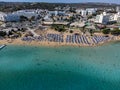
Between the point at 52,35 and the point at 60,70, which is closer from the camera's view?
the point at 60,70

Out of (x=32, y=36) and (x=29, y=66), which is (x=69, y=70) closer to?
(x=29, y=66)

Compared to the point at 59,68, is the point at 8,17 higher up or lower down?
higher up

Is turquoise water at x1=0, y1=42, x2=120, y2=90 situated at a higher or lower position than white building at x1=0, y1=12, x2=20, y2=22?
lower

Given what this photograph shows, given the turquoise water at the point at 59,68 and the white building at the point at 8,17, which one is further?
the white building at the point at 8,17

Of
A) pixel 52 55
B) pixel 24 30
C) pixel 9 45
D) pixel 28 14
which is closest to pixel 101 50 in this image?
pixel 52 55

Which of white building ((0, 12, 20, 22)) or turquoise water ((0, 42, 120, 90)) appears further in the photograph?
white building ((0, 12, 20, 22))

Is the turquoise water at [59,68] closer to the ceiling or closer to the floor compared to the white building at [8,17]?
closer to the floor

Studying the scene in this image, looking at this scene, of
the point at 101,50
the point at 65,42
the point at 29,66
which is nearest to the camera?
the point at 29,66

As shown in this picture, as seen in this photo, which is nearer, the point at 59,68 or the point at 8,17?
the point at 59,68
